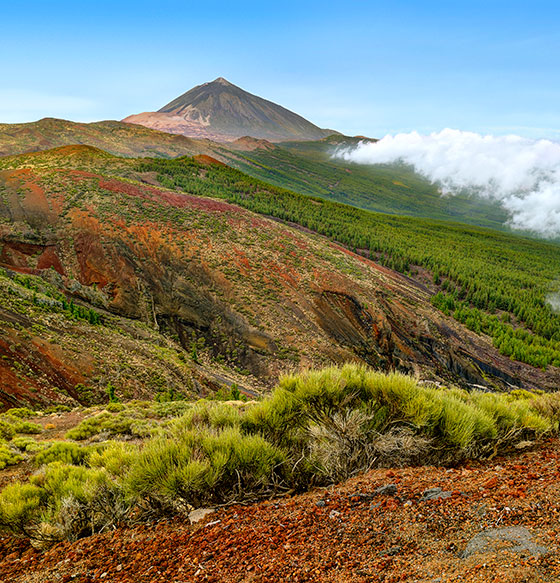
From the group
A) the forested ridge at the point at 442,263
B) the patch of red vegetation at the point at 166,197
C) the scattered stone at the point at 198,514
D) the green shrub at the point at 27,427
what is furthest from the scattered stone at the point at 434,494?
the forested ridge at the point at 442,263

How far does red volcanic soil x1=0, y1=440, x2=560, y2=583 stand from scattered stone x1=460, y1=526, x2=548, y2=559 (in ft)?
0.05

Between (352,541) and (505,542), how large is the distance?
118 cm

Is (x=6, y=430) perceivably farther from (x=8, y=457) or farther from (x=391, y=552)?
(x=391, y=552)

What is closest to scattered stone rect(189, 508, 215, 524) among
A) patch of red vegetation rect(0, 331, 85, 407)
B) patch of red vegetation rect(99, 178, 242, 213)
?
patch of red vegetation rect(0, 331, 85, 407)

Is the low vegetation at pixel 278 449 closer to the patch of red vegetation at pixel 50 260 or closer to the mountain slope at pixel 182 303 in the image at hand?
the mountain slope at pixel 182 303

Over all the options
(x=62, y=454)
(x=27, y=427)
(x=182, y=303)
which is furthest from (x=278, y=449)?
(x=182, y=303)

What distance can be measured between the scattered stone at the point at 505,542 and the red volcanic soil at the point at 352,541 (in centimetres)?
2

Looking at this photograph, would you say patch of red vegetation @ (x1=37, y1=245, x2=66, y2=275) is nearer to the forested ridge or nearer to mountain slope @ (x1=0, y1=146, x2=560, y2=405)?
mountain slope @ (x1=0, y1=146, x2=560, y2=405)

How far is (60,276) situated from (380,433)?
26.0 metres

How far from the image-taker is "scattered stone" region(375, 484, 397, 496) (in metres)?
3.67

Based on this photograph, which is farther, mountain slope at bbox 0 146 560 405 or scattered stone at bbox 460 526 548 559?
mountain slope at bbox 0 146 560 405

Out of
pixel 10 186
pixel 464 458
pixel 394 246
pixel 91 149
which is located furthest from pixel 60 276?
pixel 394 246

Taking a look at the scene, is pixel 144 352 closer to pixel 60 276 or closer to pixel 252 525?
pixel 60 276

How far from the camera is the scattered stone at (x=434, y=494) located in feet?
11.2
